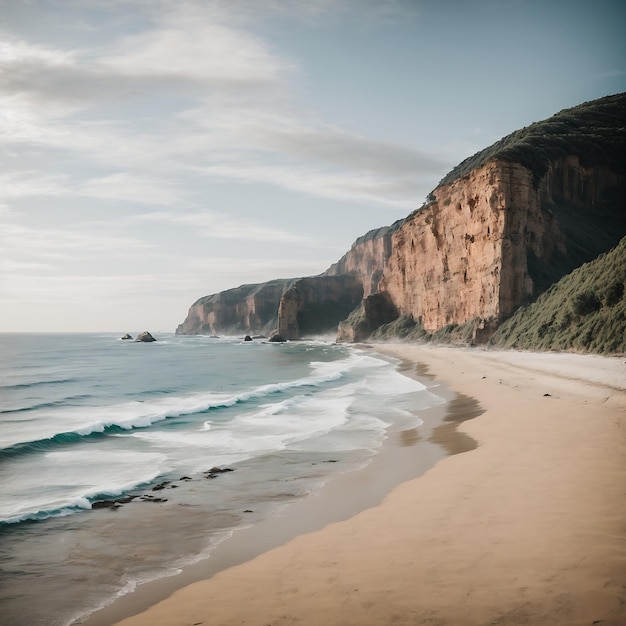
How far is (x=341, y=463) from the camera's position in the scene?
12617 mm

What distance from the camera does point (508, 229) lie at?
179 feet

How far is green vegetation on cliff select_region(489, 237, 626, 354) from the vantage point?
3125 centimetres

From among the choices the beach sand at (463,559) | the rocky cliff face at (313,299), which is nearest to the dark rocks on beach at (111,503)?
the beach sand at (463,559)

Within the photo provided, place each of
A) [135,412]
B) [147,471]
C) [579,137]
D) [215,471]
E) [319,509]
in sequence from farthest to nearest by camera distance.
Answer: [579,137] < [135,412] < [147,471] < [215,471] < [319,509]

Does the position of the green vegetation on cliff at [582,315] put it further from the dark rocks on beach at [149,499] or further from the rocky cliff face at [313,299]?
the rocky cliff face at [313,299]

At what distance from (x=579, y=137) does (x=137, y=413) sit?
86.3 metres

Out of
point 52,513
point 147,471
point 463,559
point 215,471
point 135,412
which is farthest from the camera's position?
point 135,412

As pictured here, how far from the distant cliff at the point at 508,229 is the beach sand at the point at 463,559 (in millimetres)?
47981

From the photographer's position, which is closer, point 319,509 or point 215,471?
point 319,509

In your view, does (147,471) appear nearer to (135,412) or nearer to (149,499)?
(149,499)

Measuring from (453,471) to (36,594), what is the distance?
777cm

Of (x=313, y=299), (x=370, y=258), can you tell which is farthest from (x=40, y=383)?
(x=370, y=258)

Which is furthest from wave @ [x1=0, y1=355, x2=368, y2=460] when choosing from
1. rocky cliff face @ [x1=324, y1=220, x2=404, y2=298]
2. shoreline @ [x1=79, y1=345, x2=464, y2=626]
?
rocky cliff face @ [x1=324, y1=220, x2=404, y2=298]

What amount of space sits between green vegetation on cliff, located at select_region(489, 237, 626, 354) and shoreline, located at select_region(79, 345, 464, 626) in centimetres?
2055
